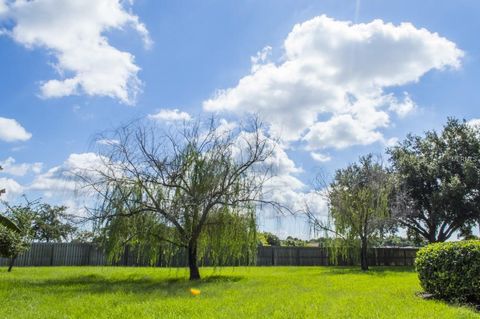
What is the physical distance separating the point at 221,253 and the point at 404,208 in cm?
1659

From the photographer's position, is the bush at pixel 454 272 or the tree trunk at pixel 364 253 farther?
the tree trunk at pixel 364 253

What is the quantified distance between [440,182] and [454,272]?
2036cm

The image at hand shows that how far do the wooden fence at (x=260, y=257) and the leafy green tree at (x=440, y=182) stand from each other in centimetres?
253

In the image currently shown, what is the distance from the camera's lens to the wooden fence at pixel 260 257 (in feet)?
75.5

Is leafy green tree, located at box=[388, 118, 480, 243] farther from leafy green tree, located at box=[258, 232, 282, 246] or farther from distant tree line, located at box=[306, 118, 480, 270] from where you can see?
leafy green tree, located at box=[258, 232, 282, 246]

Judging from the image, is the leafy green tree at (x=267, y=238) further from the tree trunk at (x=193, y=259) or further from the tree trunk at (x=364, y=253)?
the tree trunk at (x=364, y=253)

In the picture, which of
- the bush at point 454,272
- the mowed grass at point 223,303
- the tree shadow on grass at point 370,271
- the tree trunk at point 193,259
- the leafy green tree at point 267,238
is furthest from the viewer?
the tree shadow on grass at point 370,271

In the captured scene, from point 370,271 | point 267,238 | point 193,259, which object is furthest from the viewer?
point 267,238

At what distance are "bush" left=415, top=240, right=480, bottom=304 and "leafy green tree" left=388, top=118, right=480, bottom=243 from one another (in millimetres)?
17582

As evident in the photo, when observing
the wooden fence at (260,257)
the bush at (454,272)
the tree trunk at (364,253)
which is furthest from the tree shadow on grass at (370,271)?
the bush at (454,272)

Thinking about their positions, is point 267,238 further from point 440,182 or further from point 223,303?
point 223,303

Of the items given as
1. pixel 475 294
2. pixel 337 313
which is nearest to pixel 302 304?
pixel 337 313

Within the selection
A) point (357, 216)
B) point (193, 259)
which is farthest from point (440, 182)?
point (193, 259)

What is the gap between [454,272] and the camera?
839cm
